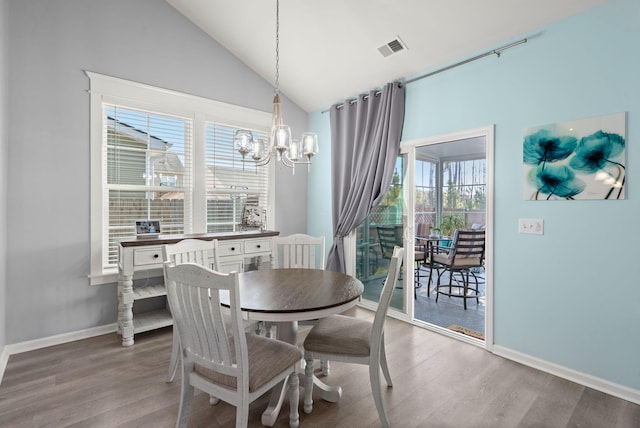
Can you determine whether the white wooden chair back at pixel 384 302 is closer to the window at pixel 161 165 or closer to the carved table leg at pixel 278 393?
the carved table leg at pixel 278 393

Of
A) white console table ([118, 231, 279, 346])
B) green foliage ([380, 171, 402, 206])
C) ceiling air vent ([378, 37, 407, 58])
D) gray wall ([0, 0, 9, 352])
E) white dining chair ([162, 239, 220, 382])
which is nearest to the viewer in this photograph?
white dining chair ([162, 239, 220, 382])

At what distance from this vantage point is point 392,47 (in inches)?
122

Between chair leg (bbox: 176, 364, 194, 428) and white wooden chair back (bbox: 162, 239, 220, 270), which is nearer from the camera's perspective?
chair leg (bbox: 176, 364, 194, 428)

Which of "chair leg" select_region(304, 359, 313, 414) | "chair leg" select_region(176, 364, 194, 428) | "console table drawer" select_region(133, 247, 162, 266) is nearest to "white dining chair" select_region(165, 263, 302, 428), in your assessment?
"chair leg" select_region(176, 364, 194, 428)

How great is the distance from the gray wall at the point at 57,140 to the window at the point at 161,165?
11 centimetres

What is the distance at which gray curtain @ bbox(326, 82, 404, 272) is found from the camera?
351 cm

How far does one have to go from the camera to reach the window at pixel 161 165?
306 cm

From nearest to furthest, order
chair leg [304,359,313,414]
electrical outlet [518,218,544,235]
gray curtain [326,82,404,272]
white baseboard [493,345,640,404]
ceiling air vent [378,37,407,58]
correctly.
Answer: chair leg [304,359,313,414], white baseboard [493,345,640,404], electrical outlet [518,218,544,235], ceiling air vent [378,37,407,58], gray curtain [326,82,404,272]

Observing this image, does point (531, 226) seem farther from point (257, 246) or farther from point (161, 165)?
point (161, 165)

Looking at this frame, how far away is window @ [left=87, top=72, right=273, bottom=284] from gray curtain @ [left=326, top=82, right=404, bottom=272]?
1.07 metres

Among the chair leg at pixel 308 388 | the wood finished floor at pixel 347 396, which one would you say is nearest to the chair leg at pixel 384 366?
the wood finished floor at pixel 347 396

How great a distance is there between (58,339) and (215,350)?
235 cm

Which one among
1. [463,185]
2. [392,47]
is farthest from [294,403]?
[463,185]

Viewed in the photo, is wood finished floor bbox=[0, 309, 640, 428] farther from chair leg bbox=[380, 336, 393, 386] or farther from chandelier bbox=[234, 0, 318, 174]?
chandelier bbox=[234, 0, 318, 174]
